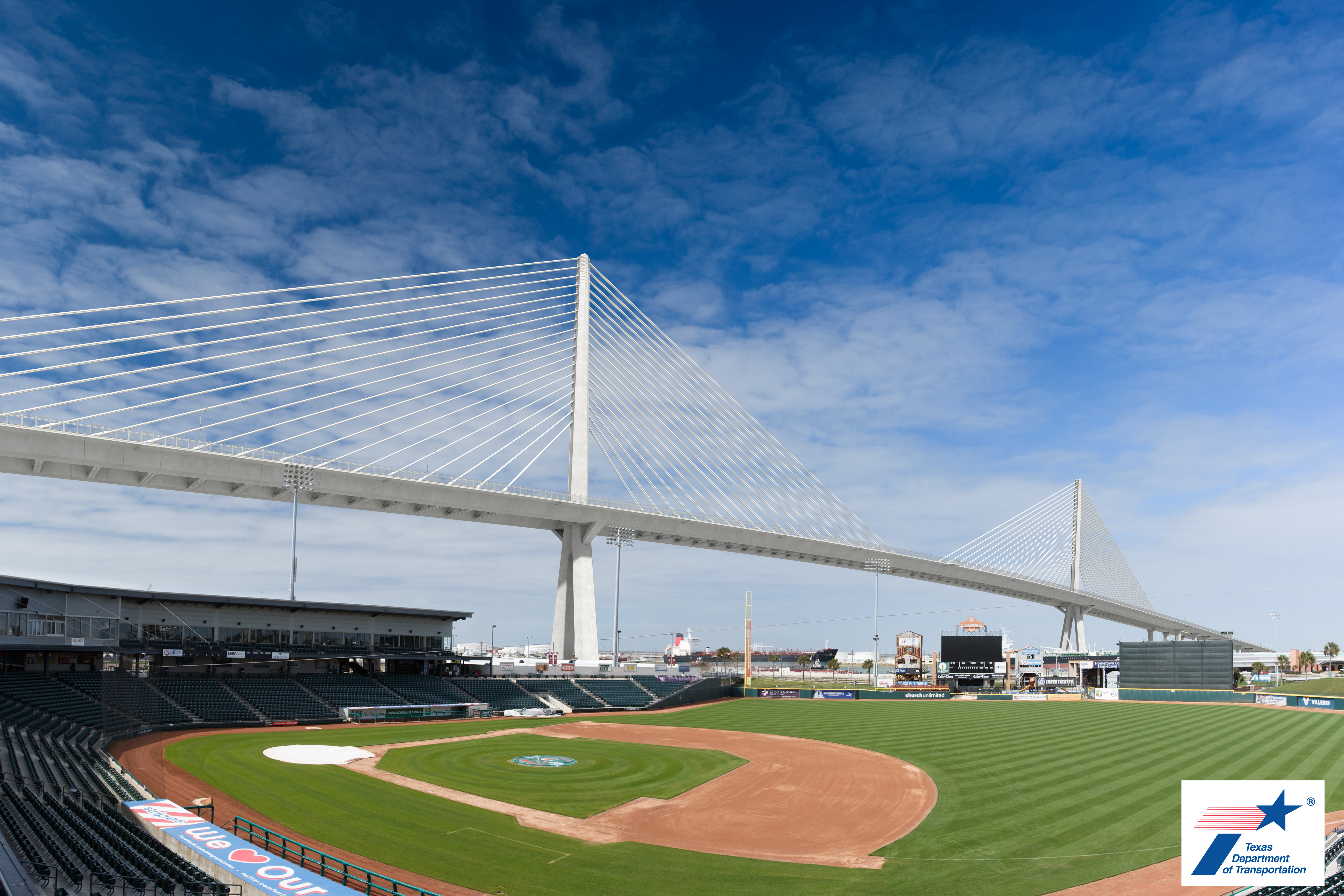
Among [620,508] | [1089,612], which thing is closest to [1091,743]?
[620,508]

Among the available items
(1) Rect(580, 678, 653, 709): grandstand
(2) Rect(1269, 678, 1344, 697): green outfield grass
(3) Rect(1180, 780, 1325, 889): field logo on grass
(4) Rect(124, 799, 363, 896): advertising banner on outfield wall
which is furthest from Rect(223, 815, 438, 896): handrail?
(2) Rect(1269, 678, 1344, 697): green outfield grass

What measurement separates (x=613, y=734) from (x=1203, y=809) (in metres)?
38.3

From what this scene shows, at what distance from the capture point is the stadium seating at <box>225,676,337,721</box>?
5034 cm

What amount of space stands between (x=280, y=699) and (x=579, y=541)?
26.2 m

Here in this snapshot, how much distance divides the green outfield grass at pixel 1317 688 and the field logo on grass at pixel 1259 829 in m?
85.9

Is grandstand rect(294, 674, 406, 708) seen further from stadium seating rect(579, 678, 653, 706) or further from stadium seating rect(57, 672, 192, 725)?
stadium seating rect(579, 678, 653, 706)

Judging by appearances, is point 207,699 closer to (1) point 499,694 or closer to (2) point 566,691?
(1) point 499,694

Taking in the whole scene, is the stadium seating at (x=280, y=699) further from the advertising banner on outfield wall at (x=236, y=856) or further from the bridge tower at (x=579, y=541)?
the advertising banner on outfield wall at (x=236, y=856)

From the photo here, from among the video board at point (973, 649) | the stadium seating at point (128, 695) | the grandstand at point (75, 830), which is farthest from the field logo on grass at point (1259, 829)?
the video board at point (973, 649)

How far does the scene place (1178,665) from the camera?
79500 millimetres

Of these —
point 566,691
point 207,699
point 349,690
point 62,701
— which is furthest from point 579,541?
point 62,701

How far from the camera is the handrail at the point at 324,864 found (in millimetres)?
17875

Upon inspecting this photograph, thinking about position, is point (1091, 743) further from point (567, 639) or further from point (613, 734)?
point (567, 639)

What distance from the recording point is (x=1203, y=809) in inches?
632
